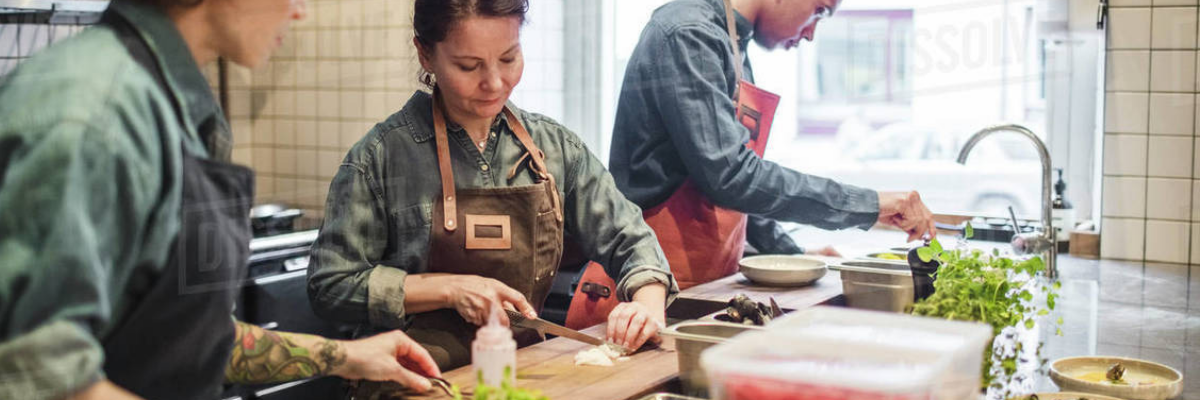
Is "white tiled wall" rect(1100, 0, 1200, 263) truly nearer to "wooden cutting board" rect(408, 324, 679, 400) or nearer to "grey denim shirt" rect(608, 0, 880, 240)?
"grey denim shirt" rect(608, 0, 880, 240)

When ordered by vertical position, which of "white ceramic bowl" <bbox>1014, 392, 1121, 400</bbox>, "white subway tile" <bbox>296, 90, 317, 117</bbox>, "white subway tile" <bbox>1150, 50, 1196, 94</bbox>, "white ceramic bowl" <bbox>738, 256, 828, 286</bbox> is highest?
"white subway tile" <bbox>1150, 50, 1196, 94</bbox>

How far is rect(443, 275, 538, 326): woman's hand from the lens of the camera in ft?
4.78

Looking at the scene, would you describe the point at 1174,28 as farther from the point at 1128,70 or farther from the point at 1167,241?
the point at 1167,241

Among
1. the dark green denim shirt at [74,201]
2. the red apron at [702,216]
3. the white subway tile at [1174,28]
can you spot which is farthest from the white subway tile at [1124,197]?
the dark green denim shirt at [74,201]

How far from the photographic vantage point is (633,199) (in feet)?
6.43

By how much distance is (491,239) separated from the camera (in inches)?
58.0

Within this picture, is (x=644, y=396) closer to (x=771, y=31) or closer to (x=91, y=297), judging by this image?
(x=91, y=297)

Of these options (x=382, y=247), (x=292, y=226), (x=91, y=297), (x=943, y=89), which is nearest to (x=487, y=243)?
(x=382, y=247)

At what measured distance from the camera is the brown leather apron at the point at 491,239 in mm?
1431

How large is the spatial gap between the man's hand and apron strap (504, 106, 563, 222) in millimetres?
708

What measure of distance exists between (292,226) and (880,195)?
3.67 feet

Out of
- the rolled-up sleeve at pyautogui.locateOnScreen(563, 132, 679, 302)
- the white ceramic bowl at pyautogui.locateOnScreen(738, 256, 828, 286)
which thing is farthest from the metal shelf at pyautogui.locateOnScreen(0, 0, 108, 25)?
the white ceramic bowl at pyautogui.locateOnScreen(738, 256, 828, 286)

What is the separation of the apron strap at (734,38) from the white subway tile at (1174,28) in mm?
725

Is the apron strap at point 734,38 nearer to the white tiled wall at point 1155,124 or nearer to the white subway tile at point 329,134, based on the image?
the white tiled wall at point 1155,124
